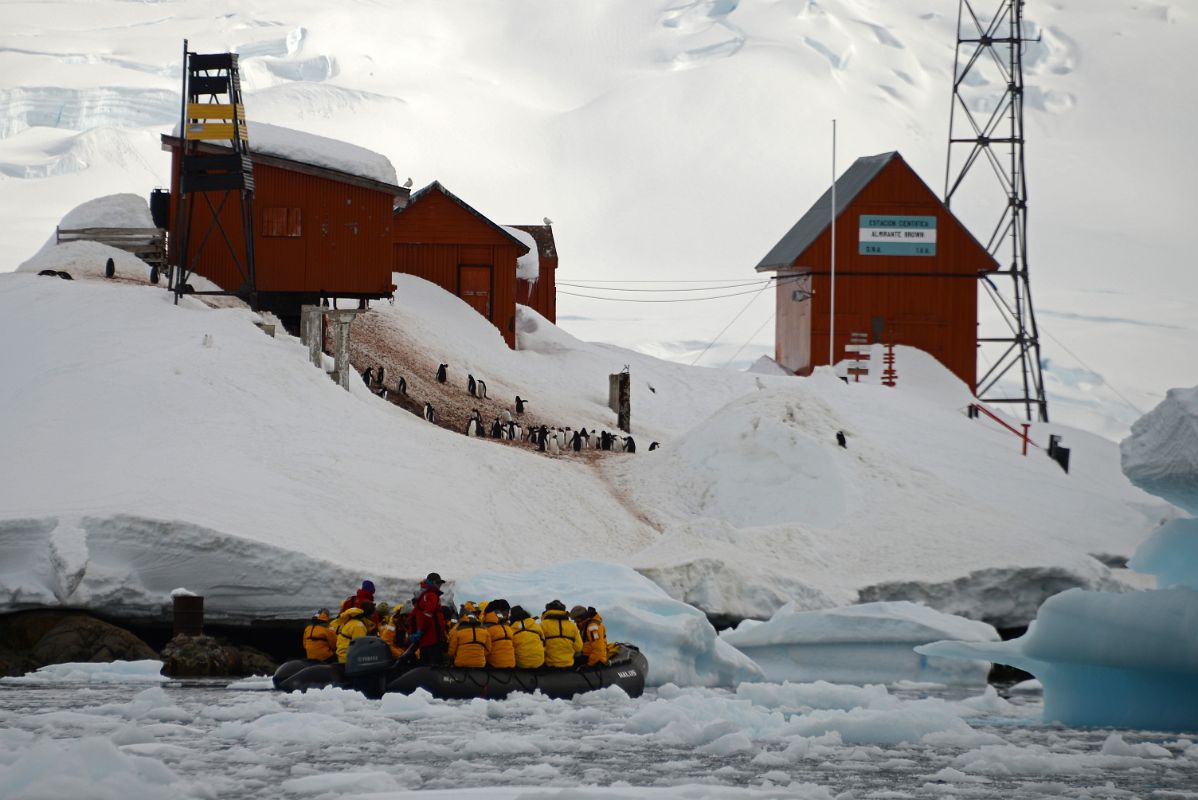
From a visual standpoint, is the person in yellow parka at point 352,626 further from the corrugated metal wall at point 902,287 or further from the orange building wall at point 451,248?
the corrugated metal wall at point 902,287

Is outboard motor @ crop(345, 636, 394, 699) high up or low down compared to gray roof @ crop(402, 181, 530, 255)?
down

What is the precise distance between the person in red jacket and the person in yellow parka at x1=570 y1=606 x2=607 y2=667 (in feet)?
5.80

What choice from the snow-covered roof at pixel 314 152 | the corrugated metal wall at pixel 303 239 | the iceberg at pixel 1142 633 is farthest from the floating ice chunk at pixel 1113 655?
the snow-covered roof at pixel 314 152

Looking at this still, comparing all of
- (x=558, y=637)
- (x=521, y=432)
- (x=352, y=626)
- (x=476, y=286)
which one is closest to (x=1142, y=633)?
(x=558, y=637)

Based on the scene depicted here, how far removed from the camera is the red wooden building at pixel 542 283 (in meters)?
55.8

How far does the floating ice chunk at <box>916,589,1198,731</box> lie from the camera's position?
50.8ft

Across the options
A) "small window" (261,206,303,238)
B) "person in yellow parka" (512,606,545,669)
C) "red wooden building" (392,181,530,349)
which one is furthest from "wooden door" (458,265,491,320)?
"person in yellow parka" (512,606,545,669)

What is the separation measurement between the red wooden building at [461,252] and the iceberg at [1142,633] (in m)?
32.4

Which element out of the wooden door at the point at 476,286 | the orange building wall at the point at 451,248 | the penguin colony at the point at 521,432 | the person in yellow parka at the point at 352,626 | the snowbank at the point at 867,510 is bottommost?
the person in yellow parka at the point at 352,626

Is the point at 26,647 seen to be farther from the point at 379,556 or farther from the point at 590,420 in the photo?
the point at 590,420

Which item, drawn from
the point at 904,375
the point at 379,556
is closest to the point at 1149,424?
the point at 379,556

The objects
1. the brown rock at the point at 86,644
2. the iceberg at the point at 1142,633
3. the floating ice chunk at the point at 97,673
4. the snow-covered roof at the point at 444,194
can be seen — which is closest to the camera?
the iceberg at the point at 1142,633

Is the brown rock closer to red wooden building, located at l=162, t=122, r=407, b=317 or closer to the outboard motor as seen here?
the outboard motor

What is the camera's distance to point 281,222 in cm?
3612
